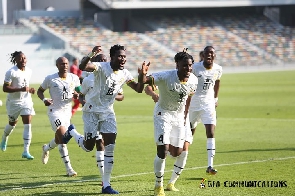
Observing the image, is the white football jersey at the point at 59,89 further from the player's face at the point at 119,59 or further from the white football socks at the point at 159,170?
the white football socks at the point at 159,170

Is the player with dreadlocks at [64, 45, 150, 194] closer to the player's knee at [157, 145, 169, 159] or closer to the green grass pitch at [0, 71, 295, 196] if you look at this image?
the green grass pitch at [0, 71, 295, 196]

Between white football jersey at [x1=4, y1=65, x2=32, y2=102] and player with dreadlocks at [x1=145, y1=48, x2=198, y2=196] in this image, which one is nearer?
player with dreadlocks at [x1=145, y1=48, x2=198, y2=196]

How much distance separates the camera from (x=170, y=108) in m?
12.2

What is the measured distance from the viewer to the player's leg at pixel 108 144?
12242mm

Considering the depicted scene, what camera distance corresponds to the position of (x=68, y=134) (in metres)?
14.2

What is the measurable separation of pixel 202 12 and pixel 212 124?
62289mm

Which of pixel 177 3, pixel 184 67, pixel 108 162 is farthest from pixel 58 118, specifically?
pixel 177 3

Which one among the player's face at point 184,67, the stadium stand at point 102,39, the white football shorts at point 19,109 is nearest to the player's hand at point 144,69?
the player's face at point 184,67

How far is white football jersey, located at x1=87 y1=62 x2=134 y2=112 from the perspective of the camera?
12.5 m

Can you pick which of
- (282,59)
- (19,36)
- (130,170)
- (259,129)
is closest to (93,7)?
(19,36)

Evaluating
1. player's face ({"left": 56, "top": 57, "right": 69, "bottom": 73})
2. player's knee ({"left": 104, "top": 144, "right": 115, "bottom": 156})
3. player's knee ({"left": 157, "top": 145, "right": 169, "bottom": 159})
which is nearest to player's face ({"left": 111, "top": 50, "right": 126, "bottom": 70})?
player's knee ({"left": 104, "top": 144, "right": 115, "bottom": 156})

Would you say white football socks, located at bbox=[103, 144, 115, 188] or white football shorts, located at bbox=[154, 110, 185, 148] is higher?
white football shorts, located at bbox=[154, 110, 185, 148]

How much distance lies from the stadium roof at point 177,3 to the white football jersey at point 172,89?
182 feet

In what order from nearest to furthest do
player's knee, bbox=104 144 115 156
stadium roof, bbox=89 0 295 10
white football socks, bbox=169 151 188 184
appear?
player's knee, bbox=104 144 115 156 → white football socks, bbox=169 151 188 184 → stadium roof, bbox=89 0 295 10
